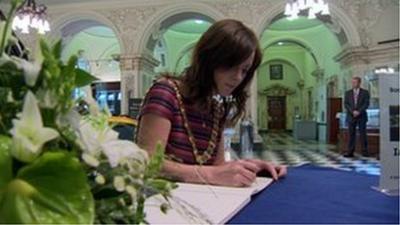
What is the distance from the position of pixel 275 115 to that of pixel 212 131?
85.0ft

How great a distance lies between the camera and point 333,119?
14367mm

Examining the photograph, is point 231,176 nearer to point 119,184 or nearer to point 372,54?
point 119,184

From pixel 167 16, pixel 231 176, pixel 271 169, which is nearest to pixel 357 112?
pixel 167 16

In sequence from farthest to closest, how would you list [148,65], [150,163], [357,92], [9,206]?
[148,65] < [357,92] < [150,163] < [9,206]

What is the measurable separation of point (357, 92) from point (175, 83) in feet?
29.2

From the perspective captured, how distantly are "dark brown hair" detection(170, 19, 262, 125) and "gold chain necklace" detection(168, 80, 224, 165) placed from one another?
41 mm

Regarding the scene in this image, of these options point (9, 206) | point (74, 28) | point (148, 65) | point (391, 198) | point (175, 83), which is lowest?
point (391, 198)

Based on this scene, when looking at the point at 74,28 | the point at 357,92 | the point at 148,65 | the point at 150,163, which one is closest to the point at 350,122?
the point at 357,92

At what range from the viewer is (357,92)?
9.88 m

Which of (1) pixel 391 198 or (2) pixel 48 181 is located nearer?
(2) pixel 48 181

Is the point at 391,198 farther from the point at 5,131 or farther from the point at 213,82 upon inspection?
the point at 5,131

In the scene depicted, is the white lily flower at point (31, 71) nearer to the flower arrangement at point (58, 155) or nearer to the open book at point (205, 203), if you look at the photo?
the flower arrangement at point (58, 155)

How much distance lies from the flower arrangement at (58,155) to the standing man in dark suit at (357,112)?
9871 millimetres

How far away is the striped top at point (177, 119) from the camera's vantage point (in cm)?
159
